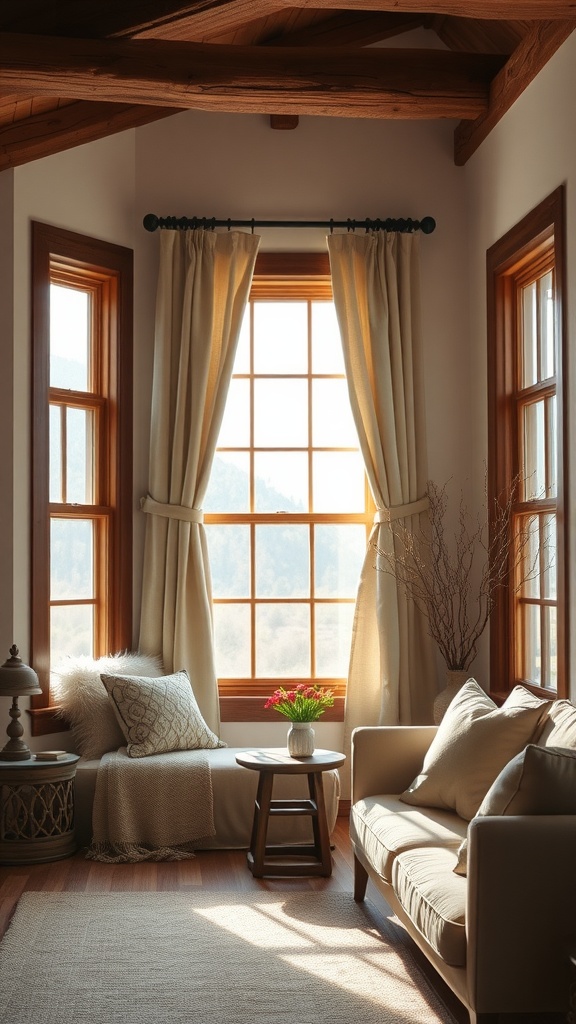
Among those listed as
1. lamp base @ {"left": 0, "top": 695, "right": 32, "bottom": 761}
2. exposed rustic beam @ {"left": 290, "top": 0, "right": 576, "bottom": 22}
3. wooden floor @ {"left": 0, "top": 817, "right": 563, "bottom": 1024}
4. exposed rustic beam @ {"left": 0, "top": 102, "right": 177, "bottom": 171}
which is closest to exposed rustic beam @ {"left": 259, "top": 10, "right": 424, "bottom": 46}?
exposed rustic beam @ {"left": 0, "top": 102, "right": 177, "bottom": 171}

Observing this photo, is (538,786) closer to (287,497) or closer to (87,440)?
(287,497)

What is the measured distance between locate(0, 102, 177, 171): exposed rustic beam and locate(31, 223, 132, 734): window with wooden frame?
0.39m

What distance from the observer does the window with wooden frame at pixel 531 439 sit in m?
4.74

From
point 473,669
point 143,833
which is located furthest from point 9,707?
point 473,669

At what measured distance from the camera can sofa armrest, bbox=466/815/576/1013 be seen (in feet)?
9.34

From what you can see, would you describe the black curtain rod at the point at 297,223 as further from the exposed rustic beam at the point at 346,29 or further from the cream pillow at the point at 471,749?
the cream pillow at the point at 471,749

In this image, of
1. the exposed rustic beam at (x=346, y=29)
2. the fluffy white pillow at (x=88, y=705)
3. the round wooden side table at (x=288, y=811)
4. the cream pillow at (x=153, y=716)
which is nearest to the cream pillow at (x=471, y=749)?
the round wooden side table at (x=288, y=811)

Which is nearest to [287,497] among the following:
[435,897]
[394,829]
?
[394,829]

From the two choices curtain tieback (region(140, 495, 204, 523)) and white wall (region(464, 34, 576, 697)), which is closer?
white wall (region(464, 34, 576, 697))

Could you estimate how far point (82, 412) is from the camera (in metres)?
6.23

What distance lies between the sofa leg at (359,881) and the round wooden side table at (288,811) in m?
0.41

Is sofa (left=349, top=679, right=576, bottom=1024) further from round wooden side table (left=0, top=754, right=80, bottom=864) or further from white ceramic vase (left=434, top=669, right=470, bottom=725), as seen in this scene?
round wooden side table (left=0, top=754, right=80, bottom=864)

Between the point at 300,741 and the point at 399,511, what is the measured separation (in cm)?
166

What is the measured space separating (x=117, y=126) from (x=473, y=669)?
361cm
